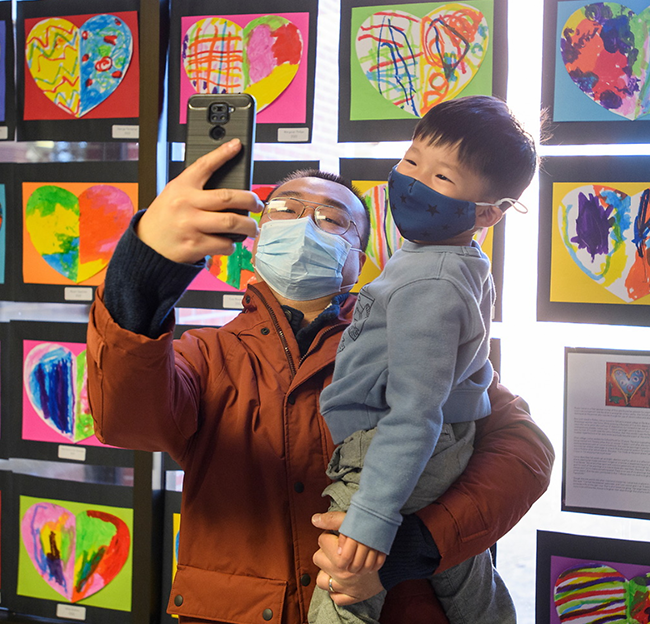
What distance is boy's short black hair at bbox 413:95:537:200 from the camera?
1.22 m

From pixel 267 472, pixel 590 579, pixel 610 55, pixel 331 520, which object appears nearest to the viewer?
pixel 331 520

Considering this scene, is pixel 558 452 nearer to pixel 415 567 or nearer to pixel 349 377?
pixel 415 567

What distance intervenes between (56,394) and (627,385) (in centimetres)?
209

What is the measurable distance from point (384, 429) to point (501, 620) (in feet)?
2.05

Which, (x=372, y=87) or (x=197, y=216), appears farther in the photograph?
(x=372, y=87)

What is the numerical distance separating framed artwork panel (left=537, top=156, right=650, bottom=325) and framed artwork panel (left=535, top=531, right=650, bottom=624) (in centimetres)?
76

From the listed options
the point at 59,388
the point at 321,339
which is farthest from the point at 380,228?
the point at 59,388

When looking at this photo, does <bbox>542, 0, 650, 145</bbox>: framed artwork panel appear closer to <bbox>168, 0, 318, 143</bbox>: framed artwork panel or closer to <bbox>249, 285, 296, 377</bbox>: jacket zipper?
<bbox>168, 0, 318, 143</bbox>: framed artwork panel

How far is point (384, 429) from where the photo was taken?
3.60ft

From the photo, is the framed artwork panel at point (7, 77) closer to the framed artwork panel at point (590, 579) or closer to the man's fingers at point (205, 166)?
the man's fingers at point (205, 166)

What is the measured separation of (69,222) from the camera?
2211mm

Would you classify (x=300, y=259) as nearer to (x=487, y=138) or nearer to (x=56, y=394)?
(x=487, y=138)

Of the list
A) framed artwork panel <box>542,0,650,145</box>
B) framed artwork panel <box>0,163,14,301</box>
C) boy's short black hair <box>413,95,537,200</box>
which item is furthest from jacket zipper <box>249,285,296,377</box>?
framed artwork panel <box>0,163,14,301</box>

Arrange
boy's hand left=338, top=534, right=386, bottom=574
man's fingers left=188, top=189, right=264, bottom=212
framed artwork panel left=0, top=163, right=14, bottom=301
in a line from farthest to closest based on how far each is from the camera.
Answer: framed artwork panel left=0, top=163, right=14, bottom=301
boy's hand left=338, top=534, right=386, bottom=574
man's fingers left=188, top=189, right=264, bottom=212
